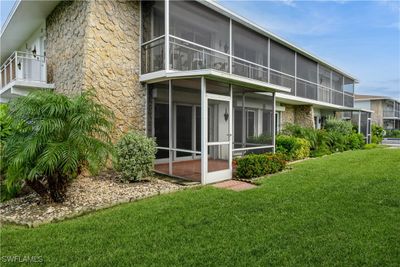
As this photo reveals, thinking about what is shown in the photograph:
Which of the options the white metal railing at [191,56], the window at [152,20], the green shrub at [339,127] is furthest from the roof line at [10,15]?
the green shrub at [339,127]

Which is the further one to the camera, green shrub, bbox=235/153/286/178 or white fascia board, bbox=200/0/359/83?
white fascia board, bbox=200/0/359/83

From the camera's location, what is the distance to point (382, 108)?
4353 centimetres

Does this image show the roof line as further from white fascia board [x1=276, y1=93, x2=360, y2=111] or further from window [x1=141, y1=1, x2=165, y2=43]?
white fascia board [x1=276, y1=93, x2=360, y2=111]

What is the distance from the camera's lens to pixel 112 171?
959 centimetres

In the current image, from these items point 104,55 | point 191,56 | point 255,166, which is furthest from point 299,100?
point 104,55

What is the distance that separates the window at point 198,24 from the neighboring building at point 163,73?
0.04m

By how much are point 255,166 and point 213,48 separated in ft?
20.9

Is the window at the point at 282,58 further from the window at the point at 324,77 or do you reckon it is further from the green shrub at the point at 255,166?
the green shrub at the point at 255,166

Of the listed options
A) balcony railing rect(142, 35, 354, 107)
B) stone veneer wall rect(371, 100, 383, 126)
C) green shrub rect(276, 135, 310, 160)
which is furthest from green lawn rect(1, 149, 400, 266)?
stone veneer wall rect(371, 100, 383, 126)

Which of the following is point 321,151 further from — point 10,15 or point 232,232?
point 10,15

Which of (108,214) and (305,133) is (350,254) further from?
(305,133)

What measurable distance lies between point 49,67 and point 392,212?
13.1m

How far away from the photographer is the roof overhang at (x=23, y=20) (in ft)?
35.3

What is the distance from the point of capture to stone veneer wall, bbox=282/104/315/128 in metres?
20.2
